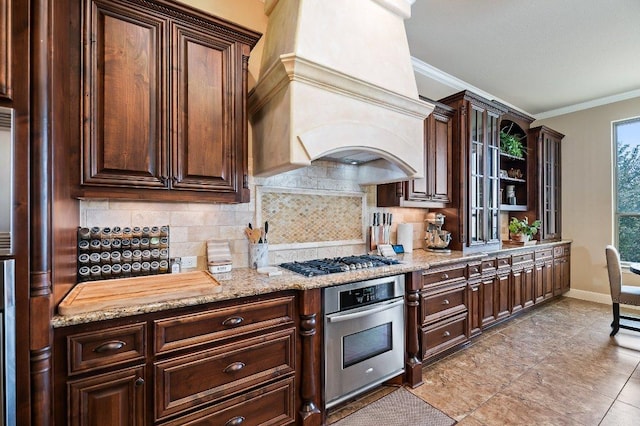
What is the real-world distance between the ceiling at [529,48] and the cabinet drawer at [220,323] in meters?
2.89

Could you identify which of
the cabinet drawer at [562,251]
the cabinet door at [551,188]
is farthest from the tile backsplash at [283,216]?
the cabinet drawer at [562,251]

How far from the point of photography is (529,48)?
3236 mm

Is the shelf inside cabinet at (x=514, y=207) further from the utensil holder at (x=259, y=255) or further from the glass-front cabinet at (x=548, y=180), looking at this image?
the utensil holder at (x=259, y=255)

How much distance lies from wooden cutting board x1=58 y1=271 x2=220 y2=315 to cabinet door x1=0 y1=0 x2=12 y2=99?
2.84 ft

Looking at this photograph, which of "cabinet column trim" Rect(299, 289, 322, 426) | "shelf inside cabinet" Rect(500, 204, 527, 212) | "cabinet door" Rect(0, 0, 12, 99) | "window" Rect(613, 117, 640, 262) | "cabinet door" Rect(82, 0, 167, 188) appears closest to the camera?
"cabinet door" Rect(0, 0, 12, 99)

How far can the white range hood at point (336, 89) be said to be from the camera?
186cm

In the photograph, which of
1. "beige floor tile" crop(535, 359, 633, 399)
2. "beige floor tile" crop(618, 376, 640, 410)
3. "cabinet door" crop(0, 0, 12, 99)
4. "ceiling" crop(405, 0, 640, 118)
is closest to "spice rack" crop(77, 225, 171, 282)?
"cabinet door" crop(0, 0, 12, 99)

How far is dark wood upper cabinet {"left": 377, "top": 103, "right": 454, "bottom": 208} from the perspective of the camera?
119 inches

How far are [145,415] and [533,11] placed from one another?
4.21 m

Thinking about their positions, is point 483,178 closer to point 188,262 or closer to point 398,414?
point 398,414

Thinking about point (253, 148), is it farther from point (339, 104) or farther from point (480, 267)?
point (480, 267)

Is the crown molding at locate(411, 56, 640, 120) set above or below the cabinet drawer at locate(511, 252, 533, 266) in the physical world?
above

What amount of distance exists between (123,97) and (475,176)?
3.53m

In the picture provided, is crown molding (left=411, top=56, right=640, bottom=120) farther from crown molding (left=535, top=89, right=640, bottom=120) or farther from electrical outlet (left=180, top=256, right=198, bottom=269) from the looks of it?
electrical outlet (left=180, top=256, right=198, bottom=269)
